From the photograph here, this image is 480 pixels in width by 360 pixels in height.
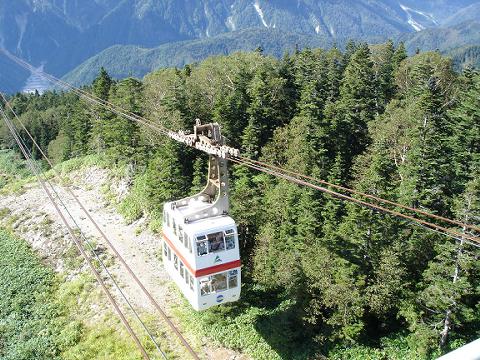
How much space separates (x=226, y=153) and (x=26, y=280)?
30562mm

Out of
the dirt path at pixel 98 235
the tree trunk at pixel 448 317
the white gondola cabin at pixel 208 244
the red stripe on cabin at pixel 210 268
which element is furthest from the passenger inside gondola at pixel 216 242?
the tree trunk at pixel 448 317

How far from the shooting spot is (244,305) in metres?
34.8

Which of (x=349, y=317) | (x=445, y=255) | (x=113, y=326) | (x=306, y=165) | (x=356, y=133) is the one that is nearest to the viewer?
(x=445, y=255)

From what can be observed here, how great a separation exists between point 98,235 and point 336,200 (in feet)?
86.5

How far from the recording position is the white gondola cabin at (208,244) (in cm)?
2195

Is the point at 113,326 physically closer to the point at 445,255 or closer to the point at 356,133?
the point at 445,255

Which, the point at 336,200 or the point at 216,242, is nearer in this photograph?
the point at 216,242

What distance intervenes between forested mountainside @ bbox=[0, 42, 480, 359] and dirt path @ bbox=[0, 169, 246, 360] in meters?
2.27

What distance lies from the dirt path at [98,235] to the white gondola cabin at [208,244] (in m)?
9.82

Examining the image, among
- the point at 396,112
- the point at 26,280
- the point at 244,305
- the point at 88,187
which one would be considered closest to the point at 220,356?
the point at 244,305

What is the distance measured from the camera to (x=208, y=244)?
72.2 ft

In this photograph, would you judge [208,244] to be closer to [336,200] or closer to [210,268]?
[210,268]

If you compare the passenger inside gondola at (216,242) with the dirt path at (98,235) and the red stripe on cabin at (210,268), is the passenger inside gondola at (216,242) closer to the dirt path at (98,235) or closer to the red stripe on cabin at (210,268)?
the red stripe on cabin at (210,268)

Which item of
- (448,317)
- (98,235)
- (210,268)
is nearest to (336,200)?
(448,317)
